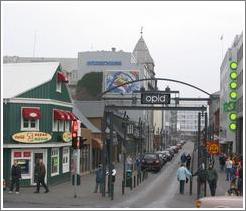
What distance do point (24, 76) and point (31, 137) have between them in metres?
3.76

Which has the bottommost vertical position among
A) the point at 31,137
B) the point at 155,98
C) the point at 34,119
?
the point at 31,137

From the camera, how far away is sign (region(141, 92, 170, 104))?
2670 cm

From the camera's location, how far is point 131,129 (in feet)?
254

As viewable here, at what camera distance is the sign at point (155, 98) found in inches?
1051

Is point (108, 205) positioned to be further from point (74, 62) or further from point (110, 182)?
point (74, 62)

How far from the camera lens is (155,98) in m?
26.8

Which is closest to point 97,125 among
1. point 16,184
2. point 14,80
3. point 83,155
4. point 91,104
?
point 91,104

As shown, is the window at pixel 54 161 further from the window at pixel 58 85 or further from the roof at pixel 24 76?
the roof at pixel 24 76

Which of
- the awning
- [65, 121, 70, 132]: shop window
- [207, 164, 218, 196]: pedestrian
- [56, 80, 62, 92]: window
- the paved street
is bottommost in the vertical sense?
the paved street

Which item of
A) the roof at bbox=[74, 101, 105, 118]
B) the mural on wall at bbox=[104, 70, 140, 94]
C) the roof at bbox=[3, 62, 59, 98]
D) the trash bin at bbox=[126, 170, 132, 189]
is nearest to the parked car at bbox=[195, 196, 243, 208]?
the trash bin at bbox=[126, 170, 132, 189]

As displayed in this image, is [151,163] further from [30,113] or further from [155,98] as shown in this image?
[155,98]

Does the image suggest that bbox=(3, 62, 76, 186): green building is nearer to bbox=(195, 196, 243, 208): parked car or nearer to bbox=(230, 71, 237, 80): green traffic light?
bbox=(230, 71, 237, 80): green traffic light

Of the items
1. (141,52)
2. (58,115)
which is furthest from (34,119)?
(141,52)

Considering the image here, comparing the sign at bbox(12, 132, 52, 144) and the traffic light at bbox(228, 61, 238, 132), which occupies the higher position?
the traffic light at bbox(228, 61, 238, 132)
